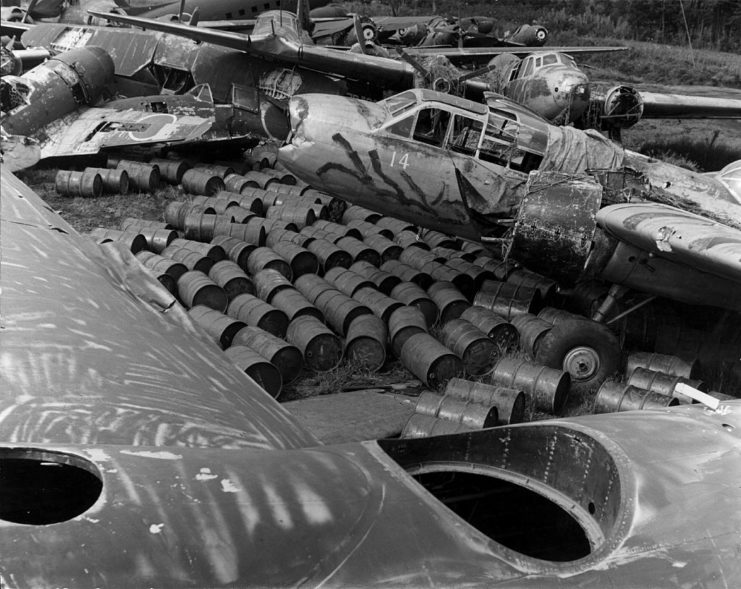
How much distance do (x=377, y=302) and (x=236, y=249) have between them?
274 centimetres

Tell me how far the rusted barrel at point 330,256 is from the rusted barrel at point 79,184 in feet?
18.5

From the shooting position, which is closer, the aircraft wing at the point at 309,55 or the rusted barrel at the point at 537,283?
the rusted barrel at the point at 537,283

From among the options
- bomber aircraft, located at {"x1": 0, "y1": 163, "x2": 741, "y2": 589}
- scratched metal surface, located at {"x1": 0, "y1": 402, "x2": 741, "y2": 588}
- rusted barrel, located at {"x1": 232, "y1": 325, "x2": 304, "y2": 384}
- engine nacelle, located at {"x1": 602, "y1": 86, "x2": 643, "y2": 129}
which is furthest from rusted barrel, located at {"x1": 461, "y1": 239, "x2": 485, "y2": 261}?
scratched metal surface, located at {"x1": 0, "y1": 402, "x2": 741, "y2": 588}

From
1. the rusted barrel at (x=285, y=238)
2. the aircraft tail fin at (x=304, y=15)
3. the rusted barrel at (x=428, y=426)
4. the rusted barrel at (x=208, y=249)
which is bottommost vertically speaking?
the rusted barrel at (x=428, y=426)

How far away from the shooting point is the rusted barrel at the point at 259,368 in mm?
8852

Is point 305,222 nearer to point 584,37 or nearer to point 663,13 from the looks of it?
point 663,13

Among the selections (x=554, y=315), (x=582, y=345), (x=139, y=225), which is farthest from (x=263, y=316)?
(x=139, y=225)

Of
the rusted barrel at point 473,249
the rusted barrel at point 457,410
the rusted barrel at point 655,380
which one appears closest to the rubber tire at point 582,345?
the rusted barrel at point 655,380

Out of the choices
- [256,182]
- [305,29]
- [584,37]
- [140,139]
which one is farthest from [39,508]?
[584,37]

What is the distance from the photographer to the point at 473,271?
12094 mm

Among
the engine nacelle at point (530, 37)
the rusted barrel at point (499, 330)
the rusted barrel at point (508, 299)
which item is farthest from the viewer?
the engine nacelle at point (530, 37)

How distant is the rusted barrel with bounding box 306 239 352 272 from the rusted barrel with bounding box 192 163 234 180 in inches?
188

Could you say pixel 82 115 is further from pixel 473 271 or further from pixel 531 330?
pixel 531 330

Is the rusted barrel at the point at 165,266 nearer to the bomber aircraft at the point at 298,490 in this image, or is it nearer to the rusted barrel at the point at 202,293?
the rusted barrel at the point at 202,293
